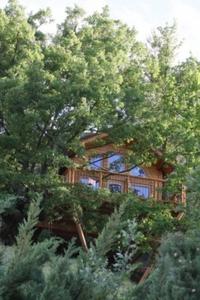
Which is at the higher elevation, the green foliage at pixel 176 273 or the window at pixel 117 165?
the window at pixel 117 165

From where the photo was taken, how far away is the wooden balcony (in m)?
21.5

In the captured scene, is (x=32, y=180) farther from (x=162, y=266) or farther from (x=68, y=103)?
(x=162, y=266)

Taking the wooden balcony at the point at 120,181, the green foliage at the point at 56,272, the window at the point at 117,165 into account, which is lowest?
the green foliage at the point at 56,272

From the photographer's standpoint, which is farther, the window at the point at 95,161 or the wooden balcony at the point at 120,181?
the window at the point at 95,161

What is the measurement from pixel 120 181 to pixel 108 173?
112 cm

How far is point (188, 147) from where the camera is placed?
19.2m

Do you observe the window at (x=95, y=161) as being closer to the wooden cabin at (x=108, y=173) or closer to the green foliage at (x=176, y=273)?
the wooden cabin at (x=108, y=173)

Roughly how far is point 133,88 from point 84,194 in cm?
399

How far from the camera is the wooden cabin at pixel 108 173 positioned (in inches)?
838

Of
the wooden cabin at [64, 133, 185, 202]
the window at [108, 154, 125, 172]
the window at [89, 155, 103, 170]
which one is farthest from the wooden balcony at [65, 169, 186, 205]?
the window at [89, 155, 103, 170]

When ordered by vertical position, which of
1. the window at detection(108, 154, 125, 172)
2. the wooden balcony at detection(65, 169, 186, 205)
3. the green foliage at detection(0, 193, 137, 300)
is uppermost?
the window at detection(108, 154, 125, 172)

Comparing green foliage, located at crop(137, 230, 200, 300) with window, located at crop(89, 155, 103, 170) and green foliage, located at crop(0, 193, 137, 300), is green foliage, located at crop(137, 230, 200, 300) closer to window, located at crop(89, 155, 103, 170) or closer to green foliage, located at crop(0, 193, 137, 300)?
green foliage, located at crop(0, 193, 137, 300)

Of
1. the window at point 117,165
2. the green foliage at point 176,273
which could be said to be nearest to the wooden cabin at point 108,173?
the window at point 117,165

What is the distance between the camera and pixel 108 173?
2223 centimetres
